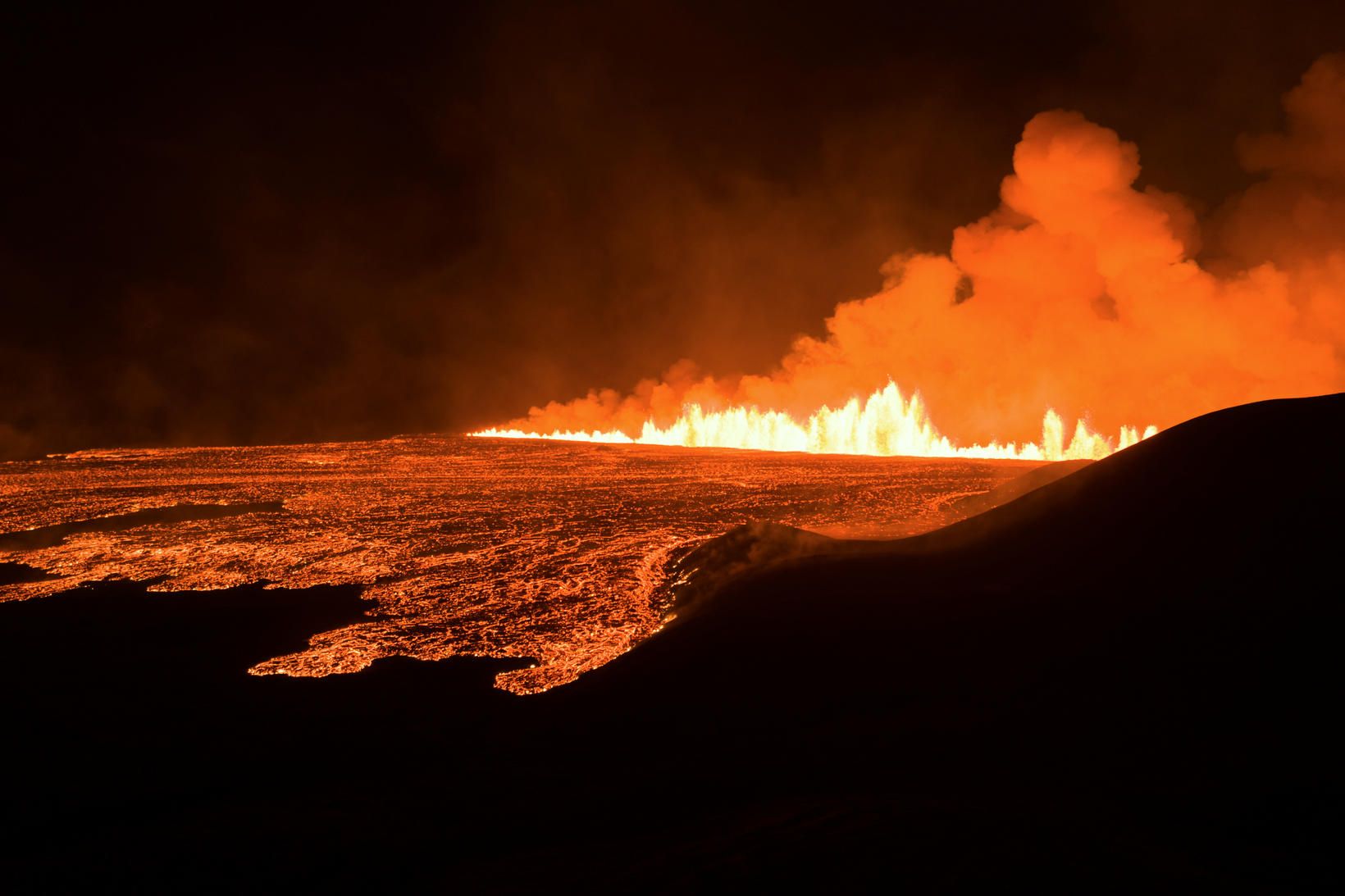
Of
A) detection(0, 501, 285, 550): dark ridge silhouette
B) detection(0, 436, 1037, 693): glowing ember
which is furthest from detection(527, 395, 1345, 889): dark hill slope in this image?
detection(0, 501, 285, 550): dark ridge silhouette

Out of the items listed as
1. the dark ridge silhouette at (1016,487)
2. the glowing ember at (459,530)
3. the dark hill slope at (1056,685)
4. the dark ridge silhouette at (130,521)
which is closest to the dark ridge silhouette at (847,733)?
the dark hill slope at (1056,685)

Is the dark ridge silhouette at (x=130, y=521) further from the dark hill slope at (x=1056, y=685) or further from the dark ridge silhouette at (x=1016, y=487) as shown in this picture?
the dark ridge silhouette at (x=1016, y=487)

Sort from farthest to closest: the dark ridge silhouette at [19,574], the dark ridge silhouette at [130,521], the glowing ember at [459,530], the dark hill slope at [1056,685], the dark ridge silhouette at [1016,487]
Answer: the dark ridge silhouette at [130,521] < the dark ridge silhouette at [1016,487] < the dark ridge silhouette at [19,574] < the glowing ember at [459,530] < the dark hill slope at [1056,685]

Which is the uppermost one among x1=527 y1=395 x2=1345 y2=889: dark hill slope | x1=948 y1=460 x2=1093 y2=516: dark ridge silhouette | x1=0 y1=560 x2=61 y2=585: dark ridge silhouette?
x1=948 y1=460 x2=1093 y2=516: dark ridge silhouette

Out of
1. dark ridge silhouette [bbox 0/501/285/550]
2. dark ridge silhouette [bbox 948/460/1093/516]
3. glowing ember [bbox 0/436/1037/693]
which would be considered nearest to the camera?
glowing ember [bbox 0/436/1037/693]

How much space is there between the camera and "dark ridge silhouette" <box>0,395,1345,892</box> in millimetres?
2834

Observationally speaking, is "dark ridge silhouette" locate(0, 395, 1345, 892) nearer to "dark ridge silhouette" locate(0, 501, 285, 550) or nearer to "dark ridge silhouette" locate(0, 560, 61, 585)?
"dark ridge silhouette" locate(0, 560, 61, 585)

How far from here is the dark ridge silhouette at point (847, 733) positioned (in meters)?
2.83

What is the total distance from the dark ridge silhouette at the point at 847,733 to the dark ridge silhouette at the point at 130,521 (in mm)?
6617

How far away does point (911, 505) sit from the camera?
12.3 meters

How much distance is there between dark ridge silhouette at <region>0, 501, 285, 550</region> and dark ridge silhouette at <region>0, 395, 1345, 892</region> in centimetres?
662

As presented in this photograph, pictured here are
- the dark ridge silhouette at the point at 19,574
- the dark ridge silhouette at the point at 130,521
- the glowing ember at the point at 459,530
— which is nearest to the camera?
the glowing ember at the point at 459,530

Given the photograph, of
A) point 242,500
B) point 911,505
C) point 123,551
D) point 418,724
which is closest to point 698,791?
point 418,724

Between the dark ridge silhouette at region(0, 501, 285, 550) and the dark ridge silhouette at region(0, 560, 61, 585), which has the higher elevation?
the dark ridge silhouette at region(0, 501, 285, 550)
